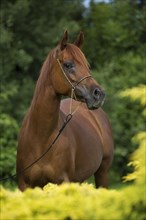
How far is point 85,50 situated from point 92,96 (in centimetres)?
1189

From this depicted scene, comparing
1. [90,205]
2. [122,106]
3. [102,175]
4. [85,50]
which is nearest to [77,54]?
[102,175]

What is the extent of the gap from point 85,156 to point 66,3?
33.8ft

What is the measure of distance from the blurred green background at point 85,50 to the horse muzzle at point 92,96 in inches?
237

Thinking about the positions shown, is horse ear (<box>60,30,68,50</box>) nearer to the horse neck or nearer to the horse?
the horse

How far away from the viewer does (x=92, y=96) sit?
640cm

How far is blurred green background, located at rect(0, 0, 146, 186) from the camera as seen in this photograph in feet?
45.0

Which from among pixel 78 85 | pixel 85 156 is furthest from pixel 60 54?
pixel 85 156

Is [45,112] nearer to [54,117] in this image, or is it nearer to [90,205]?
[54,117]

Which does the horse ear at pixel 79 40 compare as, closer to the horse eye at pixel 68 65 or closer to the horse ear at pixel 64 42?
the horse ear at pixel 64 42

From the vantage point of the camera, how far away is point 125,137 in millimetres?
14852

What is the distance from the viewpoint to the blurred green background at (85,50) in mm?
13711

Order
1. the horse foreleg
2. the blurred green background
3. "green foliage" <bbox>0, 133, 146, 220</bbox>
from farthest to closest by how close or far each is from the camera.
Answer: the blurred green background, the horse foreleg, "green foliage" <bbox>0, 133, 146, 220</bbox>

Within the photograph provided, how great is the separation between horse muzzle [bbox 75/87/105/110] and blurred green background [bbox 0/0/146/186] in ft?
19.7

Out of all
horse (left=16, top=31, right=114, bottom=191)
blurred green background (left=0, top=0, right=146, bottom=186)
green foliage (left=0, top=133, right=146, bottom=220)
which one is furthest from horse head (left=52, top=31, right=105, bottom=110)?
blurred green background (left=0, top=0, right=146, bottom=186)
